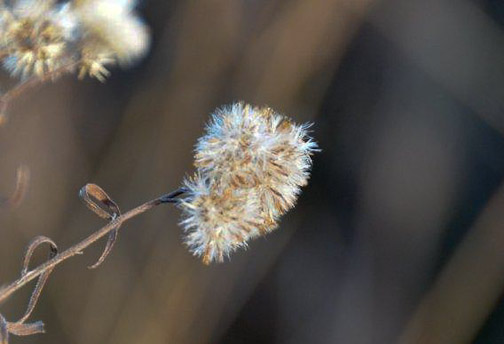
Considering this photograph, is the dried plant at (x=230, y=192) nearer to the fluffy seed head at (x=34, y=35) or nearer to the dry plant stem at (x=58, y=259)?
the dry plant stem at (x=58, y=259)

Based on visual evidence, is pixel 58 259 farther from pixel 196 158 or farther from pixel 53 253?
pixel 196 158

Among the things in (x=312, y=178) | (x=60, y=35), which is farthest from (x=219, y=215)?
(x=312, y=178)

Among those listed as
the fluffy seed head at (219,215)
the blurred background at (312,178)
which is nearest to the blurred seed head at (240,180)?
the fluffy seed head at (219,215)

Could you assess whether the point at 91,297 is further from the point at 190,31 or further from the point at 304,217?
the point at 190,31

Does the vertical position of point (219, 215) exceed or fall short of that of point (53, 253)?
it exceeds it

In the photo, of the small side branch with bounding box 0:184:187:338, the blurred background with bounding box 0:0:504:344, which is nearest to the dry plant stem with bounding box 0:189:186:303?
the small side branch with bounding box 0:184:187:338

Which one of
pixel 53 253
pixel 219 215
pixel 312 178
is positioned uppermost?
pixel 312 178
